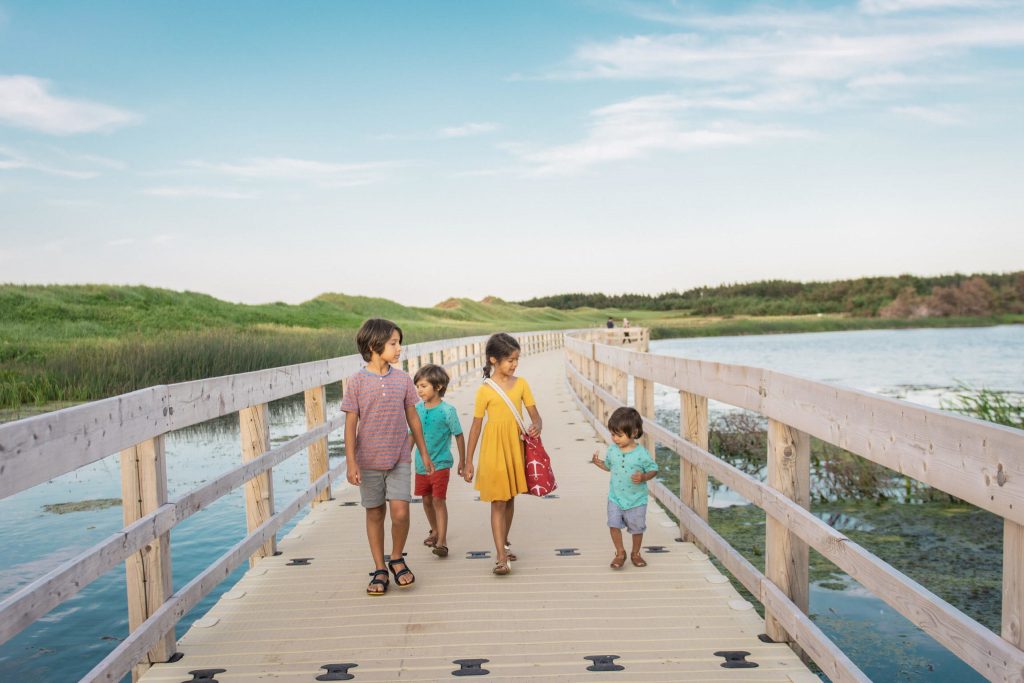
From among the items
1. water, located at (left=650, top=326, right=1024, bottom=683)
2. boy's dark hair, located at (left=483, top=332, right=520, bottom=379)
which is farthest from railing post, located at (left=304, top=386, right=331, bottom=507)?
water, located at (left=650, top=326, right=1024, bottom=683)

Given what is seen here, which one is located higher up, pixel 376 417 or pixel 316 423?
pixel 376 417

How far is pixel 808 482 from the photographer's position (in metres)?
3.44

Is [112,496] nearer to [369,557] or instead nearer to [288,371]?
[288,371]

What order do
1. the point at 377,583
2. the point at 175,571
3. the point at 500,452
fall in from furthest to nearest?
the point at 175,571 → the point at 500,452 → the point at 377,583

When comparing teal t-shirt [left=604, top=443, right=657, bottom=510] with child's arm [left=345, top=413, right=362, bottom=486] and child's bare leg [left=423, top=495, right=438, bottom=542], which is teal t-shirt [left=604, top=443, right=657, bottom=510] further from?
child's arm [left=345, top=413, right=362, bottom=486]

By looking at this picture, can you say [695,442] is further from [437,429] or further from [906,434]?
[906,434]

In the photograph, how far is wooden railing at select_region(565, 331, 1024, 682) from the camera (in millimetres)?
2031

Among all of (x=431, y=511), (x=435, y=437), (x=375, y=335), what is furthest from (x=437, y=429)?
(x=375, y=335)

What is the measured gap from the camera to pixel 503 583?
15.6 feet

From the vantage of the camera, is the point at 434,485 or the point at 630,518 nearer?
the point at 630,518

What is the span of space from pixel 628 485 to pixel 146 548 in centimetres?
260

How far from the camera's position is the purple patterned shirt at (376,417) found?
15.4 feet

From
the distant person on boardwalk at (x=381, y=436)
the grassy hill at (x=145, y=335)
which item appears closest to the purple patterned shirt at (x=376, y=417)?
the distant person on boardwalk at (x=381, y=436)

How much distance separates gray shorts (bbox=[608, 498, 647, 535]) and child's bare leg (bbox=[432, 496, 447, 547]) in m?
1.09
